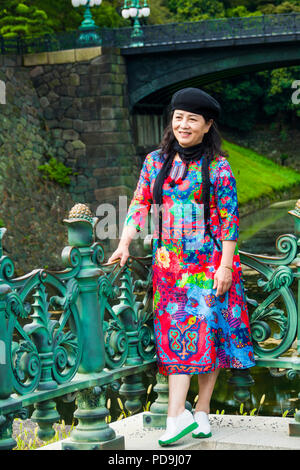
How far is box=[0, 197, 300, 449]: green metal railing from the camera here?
429cm

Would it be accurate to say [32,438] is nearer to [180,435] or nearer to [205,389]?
[205,389]

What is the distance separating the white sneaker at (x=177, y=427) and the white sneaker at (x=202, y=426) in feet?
Result: 0.30

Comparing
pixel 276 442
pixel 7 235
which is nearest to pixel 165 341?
pixel 276 442

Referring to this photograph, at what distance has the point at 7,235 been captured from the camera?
22844mm

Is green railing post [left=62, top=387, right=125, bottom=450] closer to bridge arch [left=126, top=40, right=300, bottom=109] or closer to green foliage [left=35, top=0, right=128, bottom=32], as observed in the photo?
bridge arch [left=126, top=40, right=300, bottom=109]

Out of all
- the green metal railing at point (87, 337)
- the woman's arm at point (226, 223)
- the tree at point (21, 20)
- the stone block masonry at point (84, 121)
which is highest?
the tree at point (21, 20)

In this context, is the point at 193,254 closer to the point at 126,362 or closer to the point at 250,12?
the point at 126,362

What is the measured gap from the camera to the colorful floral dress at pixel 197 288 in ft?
16.1

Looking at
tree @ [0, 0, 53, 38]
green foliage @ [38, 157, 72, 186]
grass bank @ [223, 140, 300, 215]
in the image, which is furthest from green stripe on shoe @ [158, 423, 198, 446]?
grass bank @ [223, 140, 300, 215]

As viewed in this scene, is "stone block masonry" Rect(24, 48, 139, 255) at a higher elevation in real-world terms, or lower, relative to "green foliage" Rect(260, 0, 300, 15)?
lower

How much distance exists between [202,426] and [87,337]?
78cm

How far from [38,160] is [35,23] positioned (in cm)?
439

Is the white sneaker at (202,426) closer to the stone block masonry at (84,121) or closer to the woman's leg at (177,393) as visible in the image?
the woman's leg at (177,393)

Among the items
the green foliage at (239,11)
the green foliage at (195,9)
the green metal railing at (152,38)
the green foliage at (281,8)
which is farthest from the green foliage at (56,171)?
the green foliage at (281,8)
